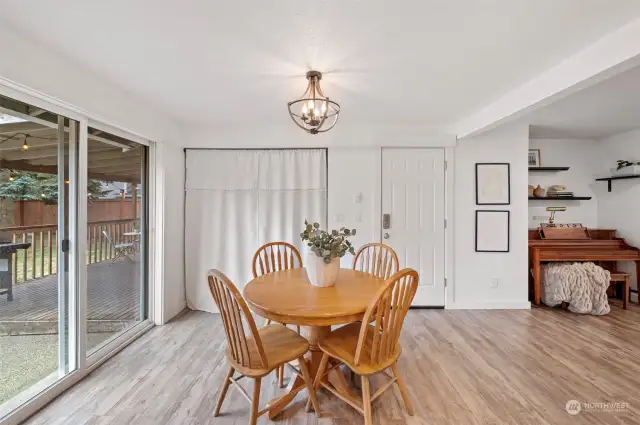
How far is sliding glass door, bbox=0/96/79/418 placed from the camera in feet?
5.94

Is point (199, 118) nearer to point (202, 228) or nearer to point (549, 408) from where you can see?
point (202, 228)

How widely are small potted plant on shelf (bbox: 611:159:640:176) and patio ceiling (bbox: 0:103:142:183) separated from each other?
6.05 m

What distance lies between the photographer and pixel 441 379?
2.18 metres

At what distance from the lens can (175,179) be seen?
3438mm

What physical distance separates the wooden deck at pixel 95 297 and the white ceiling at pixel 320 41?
1590mm

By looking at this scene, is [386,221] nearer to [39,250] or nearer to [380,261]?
[380,261]

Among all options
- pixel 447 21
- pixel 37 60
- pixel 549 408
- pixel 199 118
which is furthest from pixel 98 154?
pixel 549 408

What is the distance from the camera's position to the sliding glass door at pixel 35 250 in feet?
5.94

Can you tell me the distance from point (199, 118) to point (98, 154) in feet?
3.63

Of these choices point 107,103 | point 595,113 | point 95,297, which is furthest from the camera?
point 595,113

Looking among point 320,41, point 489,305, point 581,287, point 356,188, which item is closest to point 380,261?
point 356,188

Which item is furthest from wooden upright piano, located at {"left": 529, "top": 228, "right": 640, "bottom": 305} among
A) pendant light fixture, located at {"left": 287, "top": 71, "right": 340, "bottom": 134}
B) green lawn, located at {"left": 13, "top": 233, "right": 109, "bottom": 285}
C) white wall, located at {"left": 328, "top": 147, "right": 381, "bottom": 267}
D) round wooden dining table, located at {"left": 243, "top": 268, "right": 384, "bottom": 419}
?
green lawn, located at {"left": 13, "top": 233, "right": 109, "bottom": 285}

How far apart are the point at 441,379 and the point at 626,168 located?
13.2 ft

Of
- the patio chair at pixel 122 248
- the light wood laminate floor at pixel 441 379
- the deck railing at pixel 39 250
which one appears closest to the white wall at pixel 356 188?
the light wood laminate floor at pixel 441 379
